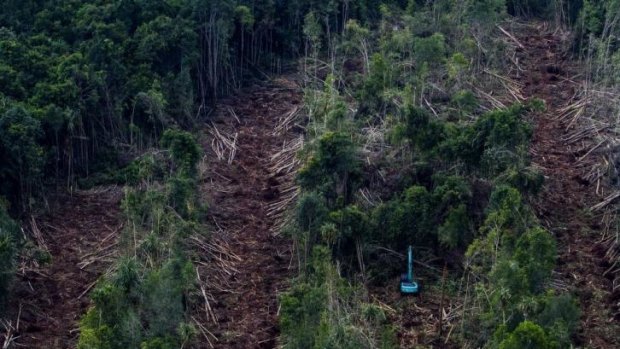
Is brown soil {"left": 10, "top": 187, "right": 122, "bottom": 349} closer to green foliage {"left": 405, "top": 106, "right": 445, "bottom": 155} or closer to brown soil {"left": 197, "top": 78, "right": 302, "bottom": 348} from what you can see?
brown soil {"left": 197, "top": 78, "right": 302, "bottom": 348}

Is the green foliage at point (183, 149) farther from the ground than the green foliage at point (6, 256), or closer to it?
farther from the ground

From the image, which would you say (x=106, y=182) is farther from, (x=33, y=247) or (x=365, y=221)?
(x=365, y=221)

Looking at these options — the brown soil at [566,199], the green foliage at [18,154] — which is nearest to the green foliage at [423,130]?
the brown soil at [566,199]

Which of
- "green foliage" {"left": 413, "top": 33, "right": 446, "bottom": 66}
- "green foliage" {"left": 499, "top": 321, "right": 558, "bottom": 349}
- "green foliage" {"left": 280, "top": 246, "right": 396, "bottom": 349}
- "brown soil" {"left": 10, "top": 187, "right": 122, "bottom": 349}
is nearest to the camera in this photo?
"green foliage" {"left": 499, "top": 321, "right": 558, "bottom": 349}

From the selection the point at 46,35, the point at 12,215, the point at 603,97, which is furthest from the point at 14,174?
the point at 603,97

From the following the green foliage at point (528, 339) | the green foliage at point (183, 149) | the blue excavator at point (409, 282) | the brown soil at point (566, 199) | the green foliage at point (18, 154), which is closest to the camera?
the green foliage at point (528, 339)

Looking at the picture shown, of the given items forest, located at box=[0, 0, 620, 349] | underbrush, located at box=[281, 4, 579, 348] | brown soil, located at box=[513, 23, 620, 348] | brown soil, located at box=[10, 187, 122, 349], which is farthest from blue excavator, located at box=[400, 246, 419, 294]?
brown soil, located at box=[10, 187, 122, 349]

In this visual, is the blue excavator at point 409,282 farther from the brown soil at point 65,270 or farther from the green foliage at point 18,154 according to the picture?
the green foliage at point 18,154

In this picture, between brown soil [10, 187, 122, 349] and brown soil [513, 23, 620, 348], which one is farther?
brown soil [513, 23, 620, 348]
